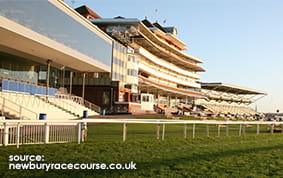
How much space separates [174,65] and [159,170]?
267 ft

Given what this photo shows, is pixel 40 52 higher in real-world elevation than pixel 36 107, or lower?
higher

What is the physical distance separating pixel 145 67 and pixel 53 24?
39.0 m

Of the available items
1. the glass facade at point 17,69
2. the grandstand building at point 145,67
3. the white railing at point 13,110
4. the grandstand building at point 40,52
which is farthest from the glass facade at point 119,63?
the white railing at point 13,110

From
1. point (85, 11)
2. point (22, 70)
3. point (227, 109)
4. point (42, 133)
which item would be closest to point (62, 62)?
point (22, 70)

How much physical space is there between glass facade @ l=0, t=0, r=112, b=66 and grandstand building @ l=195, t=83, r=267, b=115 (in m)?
64.3

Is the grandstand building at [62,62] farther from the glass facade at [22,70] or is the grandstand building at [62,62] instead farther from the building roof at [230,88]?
the building roof at [230,88]

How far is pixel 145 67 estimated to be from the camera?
64188mm

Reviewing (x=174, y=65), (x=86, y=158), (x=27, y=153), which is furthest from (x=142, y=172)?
(x=174, y=65)

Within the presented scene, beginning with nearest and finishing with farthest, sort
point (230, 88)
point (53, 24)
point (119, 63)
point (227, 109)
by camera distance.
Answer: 1. point (53, 24)
2. point (119, 63)
3. point (227, 109)
4. point (230, 88)

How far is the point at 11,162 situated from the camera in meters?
6.59

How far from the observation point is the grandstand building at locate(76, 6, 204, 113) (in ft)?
152

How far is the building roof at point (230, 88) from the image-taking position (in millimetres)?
99875

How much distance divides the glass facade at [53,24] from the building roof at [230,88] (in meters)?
68.8

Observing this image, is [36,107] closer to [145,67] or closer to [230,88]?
[145,67]
